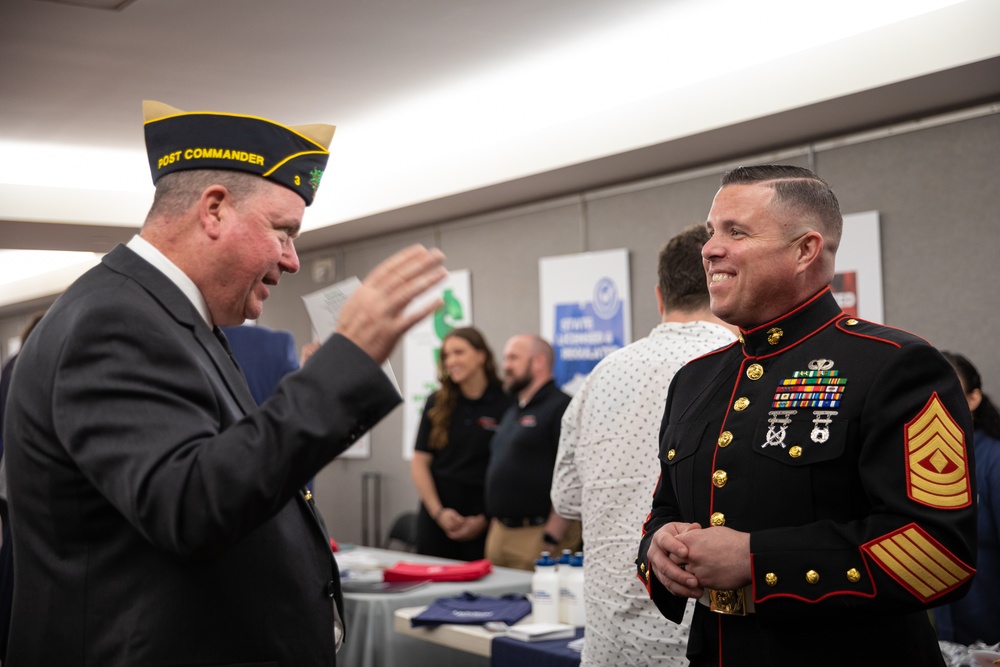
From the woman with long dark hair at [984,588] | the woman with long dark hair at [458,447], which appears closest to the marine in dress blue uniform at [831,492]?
the woman with long dark hair at [984,588]

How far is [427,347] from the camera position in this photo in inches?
284

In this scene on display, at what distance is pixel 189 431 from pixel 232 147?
0.43 metres

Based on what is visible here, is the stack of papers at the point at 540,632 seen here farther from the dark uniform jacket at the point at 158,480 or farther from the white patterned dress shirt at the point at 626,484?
the dark uniform jacket at the point at 158,480

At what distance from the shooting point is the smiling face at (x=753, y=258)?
5.94 feet

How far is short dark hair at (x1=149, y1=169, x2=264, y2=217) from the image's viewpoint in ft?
A: 4.42

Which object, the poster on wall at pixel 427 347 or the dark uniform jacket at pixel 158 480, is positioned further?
the poster on wall at pixel 427 347

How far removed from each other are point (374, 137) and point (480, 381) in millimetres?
1820

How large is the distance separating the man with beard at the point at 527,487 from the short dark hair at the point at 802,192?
294 centimetres

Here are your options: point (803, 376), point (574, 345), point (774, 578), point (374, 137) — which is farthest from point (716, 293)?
point (374, 137)

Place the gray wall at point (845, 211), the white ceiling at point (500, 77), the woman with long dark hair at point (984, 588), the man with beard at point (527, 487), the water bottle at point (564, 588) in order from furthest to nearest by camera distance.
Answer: the man with beard at point (527, 487), the gray wall at point (845, 211), the white ceiling at point (500, 77), the woman with long dark hair at point (984, 588), the water bottle at point (564, 588)

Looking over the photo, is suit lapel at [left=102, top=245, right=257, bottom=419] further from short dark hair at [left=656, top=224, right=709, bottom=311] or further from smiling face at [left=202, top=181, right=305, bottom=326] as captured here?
short dark hair at [left=656, top=224, right=709, bottom=311]

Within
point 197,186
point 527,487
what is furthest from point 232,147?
point 527,487

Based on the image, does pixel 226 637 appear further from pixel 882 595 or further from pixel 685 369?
pixel 685 369

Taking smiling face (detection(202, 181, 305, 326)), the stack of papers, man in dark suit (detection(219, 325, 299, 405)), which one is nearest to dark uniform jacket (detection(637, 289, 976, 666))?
smiling face (detection(202, 181, 305, 326))
